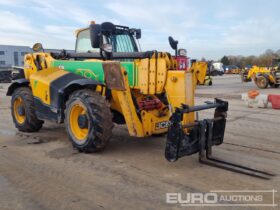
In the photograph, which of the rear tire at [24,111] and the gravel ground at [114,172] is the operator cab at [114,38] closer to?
the rear tire at [24,111]

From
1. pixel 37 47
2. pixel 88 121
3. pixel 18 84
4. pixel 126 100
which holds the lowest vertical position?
pixel 88 121

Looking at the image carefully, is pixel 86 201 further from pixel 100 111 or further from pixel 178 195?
pixel 100 111

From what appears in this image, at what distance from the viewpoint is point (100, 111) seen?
5289mm

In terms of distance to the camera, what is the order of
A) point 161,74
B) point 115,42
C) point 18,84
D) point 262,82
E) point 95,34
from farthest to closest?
point 262,82, point 18,84, point 115,42, point 95,34, point 161,74

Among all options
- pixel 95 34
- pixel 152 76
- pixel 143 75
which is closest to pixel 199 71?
pixel 152 76

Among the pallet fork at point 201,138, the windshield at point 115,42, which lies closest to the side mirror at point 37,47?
the windshield at point 115,42

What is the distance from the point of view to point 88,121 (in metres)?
5.44

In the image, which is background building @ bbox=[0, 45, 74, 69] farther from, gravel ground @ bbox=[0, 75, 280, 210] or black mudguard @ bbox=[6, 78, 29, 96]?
gravel ground @ bbox=[0, 75, 280, 210]

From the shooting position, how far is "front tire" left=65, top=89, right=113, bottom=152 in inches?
208

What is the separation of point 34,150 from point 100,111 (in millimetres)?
1529

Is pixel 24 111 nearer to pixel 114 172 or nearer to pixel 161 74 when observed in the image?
pixel 114 172

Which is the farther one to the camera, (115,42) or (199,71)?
(115,42)

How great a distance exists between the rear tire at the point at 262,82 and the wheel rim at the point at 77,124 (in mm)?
18501
